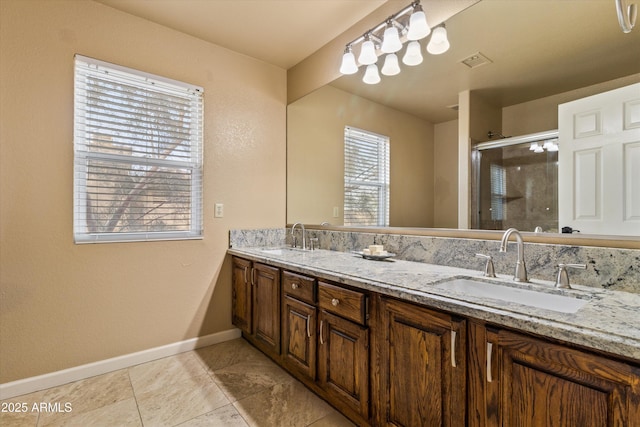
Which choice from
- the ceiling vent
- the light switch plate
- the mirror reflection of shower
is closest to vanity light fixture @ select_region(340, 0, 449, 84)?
the ceiling vent

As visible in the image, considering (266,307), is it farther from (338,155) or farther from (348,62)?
(348,62)

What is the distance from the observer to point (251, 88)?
2822 millimetres

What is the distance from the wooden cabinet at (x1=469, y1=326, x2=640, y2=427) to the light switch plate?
2.15m

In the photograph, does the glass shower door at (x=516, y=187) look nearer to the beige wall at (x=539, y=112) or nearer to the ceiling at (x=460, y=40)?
the beige wall at (x=539, y=112)

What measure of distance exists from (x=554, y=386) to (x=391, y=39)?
1930mm

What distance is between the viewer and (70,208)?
203 cm

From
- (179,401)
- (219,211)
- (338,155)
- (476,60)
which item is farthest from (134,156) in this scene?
(476,60)

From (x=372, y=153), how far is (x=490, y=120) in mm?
914

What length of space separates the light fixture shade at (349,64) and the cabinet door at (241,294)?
5.34ft

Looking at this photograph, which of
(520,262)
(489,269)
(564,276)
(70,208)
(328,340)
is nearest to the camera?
(564,276)

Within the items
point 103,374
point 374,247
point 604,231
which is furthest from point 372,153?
point 103,374

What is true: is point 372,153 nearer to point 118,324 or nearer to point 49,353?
point 118,324

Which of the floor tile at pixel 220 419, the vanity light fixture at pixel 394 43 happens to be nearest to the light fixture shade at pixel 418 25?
the vanity light fixture at pixel 394 43

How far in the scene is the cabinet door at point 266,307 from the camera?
2062mm
